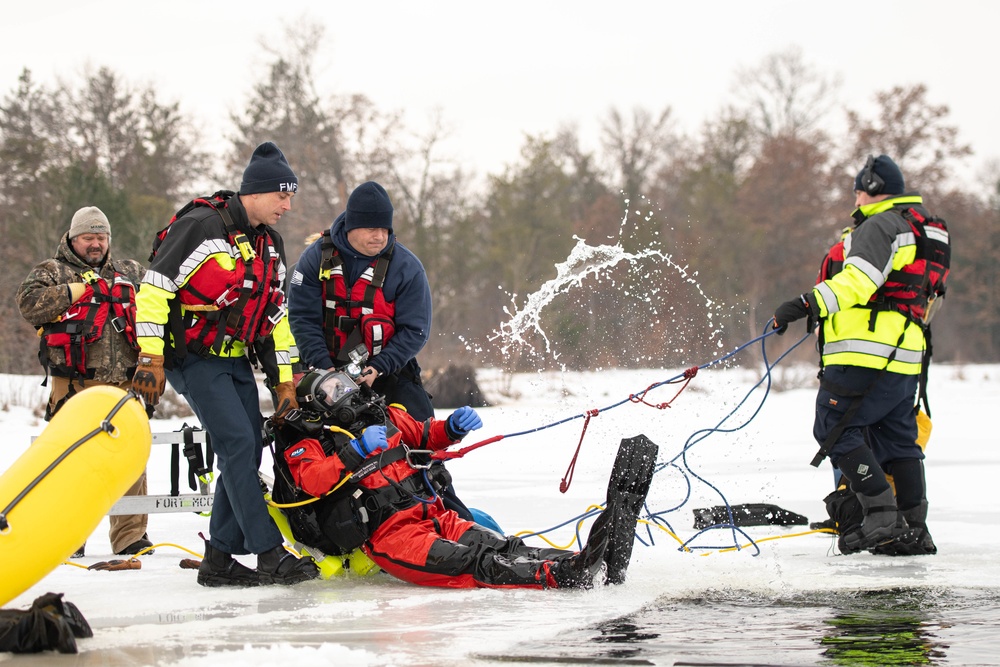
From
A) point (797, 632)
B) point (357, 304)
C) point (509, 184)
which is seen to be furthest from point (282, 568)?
point (509, 184)

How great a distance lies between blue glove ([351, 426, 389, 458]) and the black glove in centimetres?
189

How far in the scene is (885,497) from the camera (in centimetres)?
510

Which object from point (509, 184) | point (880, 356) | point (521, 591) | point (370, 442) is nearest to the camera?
point (521, 591)

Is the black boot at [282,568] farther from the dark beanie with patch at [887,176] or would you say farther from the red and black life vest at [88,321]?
the dark beanie with patch at [887,176]

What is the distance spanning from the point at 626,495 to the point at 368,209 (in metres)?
1.83

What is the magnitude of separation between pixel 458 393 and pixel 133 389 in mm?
12333

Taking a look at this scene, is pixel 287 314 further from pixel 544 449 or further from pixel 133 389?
pixel 544 449

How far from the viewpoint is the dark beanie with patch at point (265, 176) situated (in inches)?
183

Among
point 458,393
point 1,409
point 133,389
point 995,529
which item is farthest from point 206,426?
point 458,393

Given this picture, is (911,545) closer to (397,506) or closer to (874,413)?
(874,413)

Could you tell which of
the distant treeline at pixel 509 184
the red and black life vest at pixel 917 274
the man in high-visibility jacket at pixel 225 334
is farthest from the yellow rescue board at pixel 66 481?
the distant treeline at pixel 509 184

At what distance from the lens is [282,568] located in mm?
4461

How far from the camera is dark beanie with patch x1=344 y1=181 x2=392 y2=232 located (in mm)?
4938

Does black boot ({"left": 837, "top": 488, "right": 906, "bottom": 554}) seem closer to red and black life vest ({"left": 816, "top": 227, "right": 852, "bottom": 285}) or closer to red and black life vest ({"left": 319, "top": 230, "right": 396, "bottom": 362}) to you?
red and black life vest ({"left": 816, "top": 227, "right": 852, "bottom": 285})
